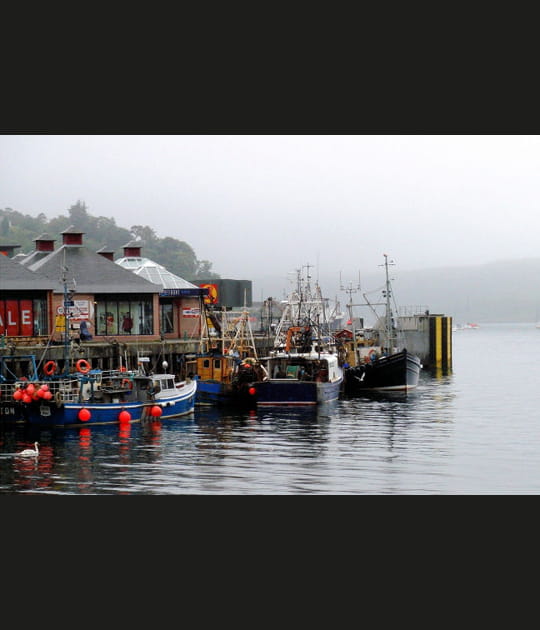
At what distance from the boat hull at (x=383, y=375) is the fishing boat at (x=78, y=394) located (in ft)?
41.9

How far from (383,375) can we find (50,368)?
16.4 m

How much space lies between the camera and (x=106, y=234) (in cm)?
→ 7625

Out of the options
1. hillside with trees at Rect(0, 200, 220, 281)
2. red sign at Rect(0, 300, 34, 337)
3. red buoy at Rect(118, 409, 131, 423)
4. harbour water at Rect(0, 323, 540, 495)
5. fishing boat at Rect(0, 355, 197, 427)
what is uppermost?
hillside with trees at Rect(0, 200, 220, 281)

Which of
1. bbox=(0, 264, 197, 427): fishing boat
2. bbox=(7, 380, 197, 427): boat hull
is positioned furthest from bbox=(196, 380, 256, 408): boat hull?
bbox=(7, 380, 197, 427): boat hull

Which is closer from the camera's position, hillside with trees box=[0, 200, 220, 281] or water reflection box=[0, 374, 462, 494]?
water reflection box=[0, 374, 462, 494]

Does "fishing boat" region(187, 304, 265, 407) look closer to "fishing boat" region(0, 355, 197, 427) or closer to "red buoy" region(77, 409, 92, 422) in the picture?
"fishing boat" region(0, 355, 197, 427)

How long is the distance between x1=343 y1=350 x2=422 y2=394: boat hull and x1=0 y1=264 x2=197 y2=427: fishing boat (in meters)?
12.8

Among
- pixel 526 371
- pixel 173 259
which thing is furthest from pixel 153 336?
pixel 173 259

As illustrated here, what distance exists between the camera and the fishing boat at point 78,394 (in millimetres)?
26781

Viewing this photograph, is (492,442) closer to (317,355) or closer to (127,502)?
(317,355)

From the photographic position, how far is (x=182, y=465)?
21000 mm

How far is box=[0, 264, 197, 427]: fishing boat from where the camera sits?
2678 cm

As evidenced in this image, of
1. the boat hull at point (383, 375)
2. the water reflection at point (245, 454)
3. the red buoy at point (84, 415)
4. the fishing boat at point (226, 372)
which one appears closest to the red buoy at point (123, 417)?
the water reflection at point (245, 454)
